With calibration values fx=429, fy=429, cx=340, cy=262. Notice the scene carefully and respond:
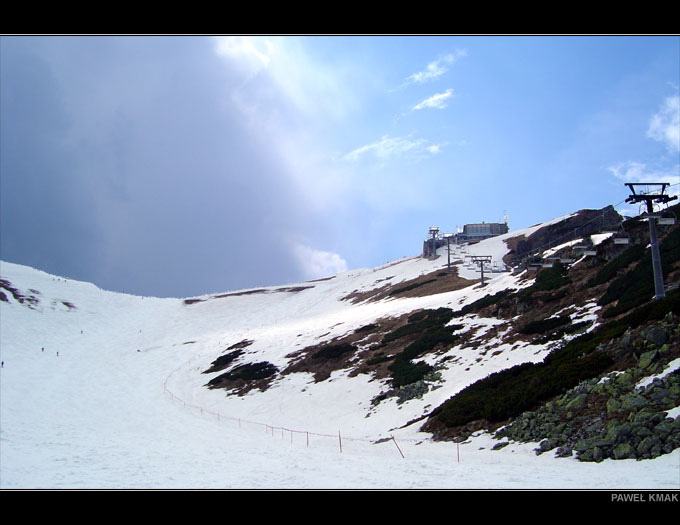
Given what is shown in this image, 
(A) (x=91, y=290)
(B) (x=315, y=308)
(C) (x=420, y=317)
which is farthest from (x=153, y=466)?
(A) (x=91, y=290)

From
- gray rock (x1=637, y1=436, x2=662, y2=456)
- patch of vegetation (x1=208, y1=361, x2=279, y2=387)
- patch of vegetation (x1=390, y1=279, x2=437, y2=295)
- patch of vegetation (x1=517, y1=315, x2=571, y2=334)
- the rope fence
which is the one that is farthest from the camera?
patch of vegetation (x1=390, y1=279, x2=437, y2=295)

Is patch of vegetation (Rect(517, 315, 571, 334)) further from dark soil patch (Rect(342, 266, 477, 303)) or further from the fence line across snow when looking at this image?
dark soil patch (Rect(342, 266, 477, 303))

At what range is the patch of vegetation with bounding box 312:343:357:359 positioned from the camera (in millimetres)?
42781

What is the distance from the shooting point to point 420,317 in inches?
1809

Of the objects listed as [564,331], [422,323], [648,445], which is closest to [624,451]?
[648,445]

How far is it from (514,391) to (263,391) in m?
24.5

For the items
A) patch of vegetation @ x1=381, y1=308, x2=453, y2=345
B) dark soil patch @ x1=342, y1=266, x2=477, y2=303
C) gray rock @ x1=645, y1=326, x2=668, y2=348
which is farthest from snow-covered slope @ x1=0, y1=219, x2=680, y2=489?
gray rock @ x1=645, y1=326, x2=668, y2=348

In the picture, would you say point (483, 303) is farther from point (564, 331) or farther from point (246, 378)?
point (246, 378)

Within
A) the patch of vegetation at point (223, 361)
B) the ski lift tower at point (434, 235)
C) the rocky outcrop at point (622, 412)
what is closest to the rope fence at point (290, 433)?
the rocky outcrop at point (622, 412)

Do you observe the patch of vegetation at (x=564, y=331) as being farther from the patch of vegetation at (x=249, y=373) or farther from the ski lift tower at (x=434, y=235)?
the ski lift tower at (x=434, y=235)

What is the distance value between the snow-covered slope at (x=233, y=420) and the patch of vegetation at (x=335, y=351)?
12.4 feet

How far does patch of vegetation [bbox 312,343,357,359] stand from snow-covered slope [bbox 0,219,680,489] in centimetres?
377

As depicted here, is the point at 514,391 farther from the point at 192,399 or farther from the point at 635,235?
the point at 192,399

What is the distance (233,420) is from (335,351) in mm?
13183
